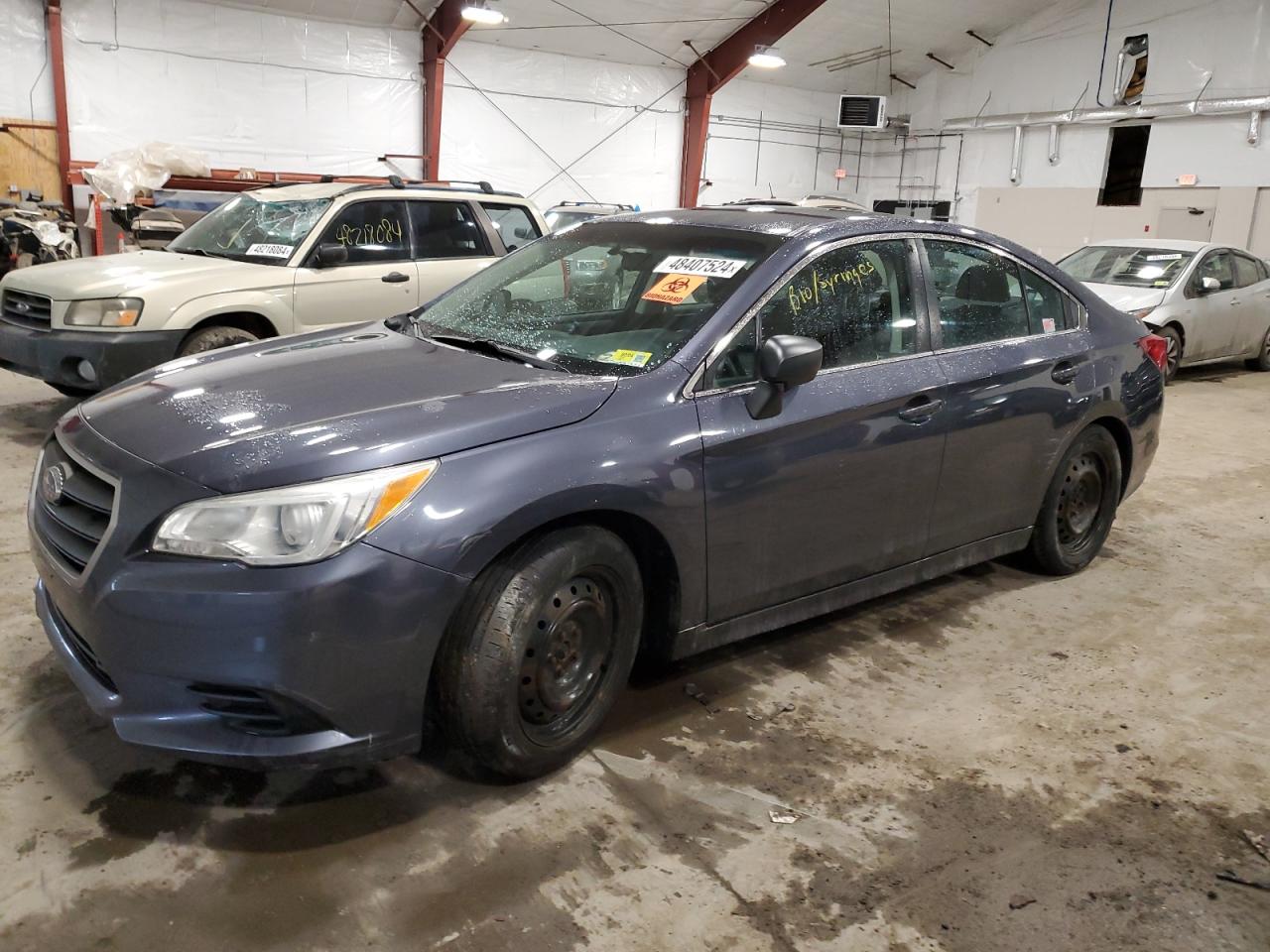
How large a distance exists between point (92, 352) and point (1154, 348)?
5.31 metres

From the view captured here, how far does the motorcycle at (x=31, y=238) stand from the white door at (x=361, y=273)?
6252 millimetres

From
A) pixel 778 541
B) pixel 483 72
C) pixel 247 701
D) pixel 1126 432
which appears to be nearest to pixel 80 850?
pixel 247 701

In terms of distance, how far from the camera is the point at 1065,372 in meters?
3.87

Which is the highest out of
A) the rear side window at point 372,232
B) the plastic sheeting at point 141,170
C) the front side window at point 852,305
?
the plastic sheeting at point 141,170

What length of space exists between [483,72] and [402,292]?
36.5 feet

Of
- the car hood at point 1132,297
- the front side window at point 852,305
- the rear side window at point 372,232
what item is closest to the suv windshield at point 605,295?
the front side window at point 852,305

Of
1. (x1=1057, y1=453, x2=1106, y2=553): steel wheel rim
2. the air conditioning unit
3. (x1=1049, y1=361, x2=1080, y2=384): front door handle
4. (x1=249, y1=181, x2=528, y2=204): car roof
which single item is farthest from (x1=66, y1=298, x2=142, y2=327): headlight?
the air conditioning unit

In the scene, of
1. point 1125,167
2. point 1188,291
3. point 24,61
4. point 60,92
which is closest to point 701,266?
point 1188,291

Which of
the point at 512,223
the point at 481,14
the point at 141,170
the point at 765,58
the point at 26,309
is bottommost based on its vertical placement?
the point at 26,309

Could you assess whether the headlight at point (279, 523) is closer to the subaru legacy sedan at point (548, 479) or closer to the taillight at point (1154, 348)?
the subaru legacy sedan at point (548, 479)

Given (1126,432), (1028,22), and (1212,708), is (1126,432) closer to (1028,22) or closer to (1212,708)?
(1212,708)

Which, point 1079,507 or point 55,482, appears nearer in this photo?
point 55,482

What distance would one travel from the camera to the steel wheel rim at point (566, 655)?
8.28 ft

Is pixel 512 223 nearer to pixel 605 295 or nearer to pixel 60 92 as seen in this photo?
pixel 605 295
